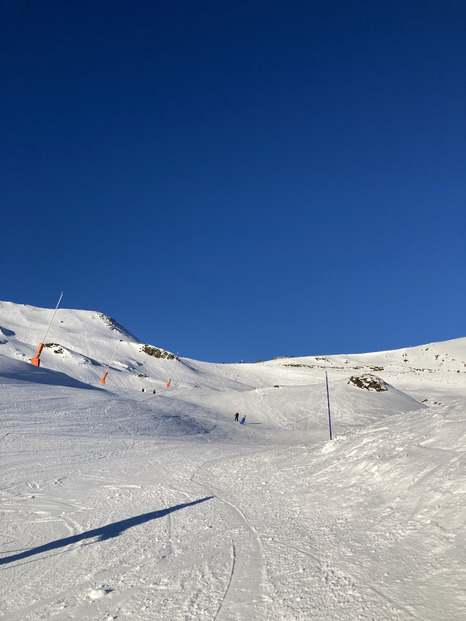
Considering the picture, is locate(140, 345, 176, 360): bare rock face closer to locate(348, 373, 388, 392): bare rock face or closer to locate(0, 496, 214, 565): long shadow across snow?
locate(348, 373, 388, 392): bare rock face

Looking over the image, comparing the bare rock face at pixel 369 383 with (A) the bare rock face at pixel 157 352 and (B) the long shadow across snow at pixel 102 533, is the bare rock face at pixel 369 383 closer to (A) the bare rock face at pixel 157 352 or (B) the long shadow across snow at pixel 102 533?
(B) the long shadow across snow at pixel 102 533

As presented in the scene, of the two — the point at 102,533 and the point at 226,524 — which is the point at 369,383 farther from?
the point at 102,533

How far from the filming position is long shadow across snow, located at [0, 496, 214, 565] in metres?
5.78

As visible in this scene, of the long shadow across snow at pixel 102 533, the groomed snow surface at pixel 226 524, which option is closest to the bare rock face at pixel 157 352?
the groomed snow surface at pixel 226 524

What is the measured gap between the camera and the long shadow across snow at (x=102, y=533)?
5.78 meters

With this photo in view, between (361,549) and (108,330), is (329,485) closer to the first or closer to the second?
(361,549)

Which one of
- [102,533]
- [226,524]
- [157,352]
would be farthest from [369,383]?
[157,352]

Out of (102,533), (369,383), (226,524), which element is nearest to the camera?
(102,533)

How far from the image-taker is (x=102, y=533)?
6.67m

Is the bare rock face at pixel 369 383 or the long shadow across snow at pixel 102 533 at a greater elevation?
the bare rock face at pixel 369 383

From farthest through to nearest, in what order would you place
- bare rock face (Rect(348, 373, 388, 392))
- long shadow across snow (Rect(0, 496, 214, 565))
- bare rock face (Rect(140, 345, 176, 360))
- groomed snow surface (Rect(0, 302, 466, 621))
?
bare rock face (Rect(140, 345, 176, 360)) → bare rock face (Rect(348, 373, 388, 392)) → long shadow across snow (Rect(0, 496, 214, 565)) → groomed snow surface (Rect(0, 302, 466, 621))

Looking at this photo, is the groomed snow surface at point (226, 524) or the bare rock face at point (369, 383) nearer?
the groomed snow surface at point (226, 524)

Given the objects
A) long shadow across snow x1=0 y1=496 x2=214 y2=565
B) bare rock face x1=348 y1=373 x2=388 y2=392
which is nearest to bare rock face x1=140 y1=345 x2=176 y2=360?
bare rock face x1=348 y1=373 x2=388 y2=392

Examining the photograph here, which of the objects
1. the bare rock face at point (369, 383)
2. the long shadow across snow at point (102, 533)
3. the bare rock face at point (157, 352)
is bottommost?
the long shadow across snow at point (102, 533)
